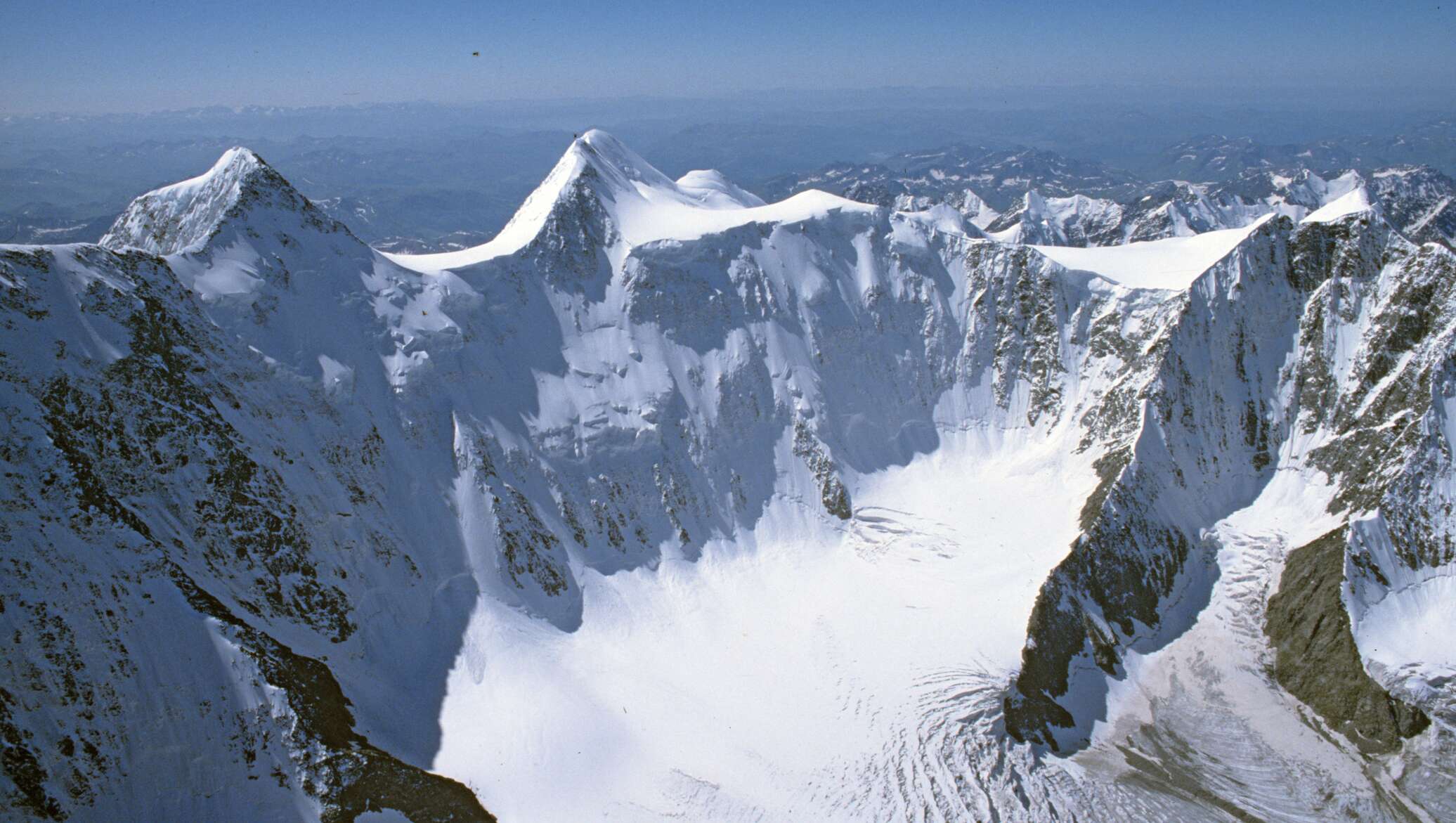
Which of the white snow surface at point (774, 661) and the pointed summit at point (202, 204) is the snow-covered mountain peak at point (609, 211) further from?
the white snow surface at point (774, 661)

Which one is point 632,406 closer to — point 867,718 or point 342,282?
point 342,282

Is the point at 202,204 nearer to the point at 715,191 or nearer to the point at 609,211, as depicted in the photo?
the point at 609,211

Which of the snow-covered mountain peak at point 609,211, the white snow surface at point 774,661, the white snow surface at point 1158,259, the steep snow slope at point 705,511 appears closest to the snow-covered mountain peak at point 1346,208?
the steep snow slope at point 705,511

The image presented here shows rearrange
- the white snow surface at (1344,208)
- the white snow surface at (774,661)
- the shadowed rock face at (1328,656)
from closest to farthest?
the white snow surface at (774,661) → the shadowed rock face at (1328,656) → the white snow surface at (1344,208)

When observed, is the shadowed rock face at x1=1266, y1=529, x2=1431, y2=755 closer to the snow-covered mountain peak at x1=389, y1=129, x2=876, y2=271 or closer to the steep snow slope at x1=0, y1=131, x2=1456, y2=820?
the steep snow slope at x1=0, y1=131, x2=1456, y2=820

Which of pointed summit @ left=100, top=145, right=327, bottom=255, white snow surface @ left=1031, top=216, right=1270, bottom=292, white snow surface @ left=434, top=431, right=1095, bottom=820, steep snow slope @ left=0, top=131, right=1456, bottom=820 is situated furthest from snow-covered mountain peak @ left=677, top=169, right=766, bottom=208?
pointed summit @ left=100, top=145, right=327, bottom=255
